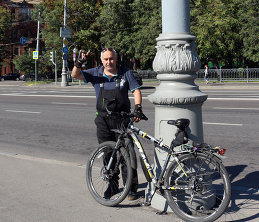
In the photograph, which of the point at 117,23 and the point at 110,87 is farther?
the point at 117,23

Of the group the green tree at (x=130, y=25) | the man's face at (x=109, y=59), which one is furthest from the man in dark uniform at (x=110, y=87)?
the green tree at (x=130, y=25)

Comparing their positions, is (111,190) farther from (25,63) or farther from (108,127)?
(25,63)

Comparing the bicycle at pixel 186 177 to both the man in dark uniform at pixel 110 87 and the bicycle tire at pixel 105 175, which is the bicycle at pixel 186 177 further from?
the man in dark uniform at pixel 110 87

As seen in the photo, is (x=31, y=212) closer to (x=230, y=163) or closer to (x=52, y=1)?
(x=230, y=163)

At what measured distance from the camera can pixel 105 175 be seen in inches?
188

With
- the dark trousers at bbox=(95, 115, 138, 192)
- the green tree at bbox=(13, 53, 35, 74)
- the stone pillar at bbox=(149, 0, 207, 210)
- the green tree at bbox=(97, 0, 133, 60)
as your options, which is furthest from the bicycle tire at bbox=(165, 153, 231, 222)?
the green tree at bbox=(13, 53, 35, 74)

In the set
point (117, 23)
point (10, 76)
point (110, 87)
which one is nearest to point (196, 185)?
point (110, 87)

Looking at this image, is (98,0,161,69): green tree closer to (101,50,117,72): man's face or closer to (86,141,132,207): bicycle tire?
(101,50,117,72): man's face

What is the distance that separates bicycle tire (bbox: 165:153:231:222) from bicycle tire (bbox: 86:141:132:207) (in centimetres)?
58

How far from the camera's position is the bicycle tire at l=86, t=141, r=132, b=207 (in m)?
4.55

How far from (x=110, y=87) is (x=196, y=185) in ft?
5.01

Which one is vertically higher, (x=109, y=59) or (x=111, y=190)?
(x=109, y=59)

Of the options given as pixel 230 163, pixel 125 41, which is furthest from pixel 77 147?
pixel 125 41

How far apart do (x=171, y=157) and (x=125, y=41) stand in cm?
4268
